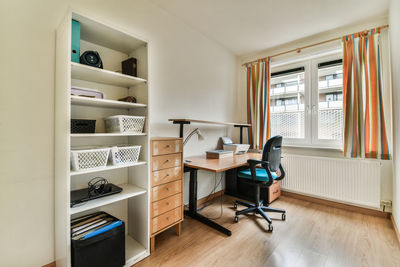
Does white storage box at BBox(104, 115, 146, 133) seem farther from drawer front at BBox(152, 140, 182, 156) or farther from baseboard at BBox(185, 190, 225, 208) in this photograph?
baseboard at BBox(185, 190, 225, 208)

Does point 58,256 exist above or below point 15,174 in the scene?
below

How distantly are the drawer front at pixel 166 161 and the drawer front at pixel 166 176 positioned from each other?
0.04 metres

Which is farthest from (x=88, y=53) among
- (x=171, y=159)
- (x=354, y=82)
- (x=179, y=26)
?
(x=354, y=82)

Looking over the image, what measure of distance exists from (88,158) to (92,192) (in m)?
0.31

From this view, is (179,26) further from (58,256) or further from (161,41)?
(58,256)

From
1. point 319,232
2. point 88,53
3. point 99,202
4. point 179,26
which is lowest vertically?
point 319,232

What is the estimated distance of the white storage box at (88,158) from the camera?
1.20m

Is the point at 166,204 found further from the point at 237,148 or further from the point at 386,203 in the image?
the point at 386,203

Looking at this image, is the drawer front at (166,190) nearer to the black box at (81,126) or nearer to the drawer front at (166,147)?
the drawer front at (166,147)

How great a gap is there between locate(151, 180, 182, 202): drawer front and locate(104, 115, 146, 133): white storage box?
54 cm

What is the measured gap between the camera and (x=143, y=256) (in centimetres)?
152

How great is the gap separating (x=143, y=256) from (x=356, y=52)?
3300 mm

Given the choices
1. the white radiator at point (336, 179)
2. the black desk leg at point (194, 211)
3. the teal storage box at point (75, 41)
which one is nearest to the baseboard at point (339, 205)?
the white radiator at point (336, 179)

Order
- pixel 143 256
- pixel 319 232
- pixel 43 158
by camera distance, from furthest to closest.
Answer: pixel 319 232, pixel 143 256, pixel 43 158
